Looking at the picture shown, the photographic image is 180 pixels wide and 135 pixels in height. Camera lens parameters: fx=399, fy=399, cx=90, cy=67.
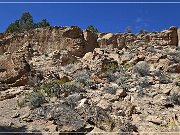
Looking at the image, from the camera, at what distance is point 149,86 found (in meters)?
15.5

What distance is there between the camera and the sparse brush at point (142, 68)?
17516 millimetres

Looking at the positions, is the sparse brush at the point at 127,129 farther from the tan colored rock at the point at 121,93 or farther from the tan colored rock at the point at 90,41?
the tan colored rock at the point at 90,41

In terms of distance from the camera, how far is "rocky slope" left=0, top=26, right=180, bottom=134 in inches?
463

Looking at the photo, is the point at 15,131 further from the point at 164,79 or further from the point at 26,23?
the point at 26,23

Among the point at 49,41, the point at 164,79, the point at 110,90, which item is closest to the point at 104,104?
the point at 110,90

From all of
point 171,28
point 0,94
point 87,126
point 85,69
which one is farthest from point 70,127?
point 171,28

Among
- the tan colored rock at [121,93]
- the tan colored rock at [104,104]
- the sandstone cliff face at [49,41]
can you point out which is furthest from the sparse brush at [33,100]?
the sandstone cliff face at [49,41]

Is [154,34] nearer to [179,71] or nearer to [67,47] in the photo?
[67,47]

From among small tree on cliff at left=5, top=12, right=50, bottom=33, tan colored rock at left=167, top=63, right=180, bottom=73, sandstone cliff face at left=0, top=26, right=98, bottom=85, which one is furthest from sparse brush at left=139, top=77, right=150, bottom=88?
small tree on cliff at left=5, top=12, right=50, bottom=33

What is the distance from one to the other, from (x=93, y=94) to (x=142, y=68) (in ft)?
13.8

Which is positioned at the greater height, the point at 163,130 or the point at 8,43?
the point at 8,43

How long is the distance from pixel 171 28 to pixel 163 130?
19.6 m

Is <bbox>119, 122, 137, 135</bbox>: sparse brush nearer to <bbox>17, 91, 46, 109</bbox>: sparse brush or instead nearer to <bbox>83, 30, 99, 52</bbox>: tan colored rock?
<bbox>17, 91, 46, 109</bbox>: sparse brush

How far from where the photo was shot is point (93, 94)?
1438 centimetres
